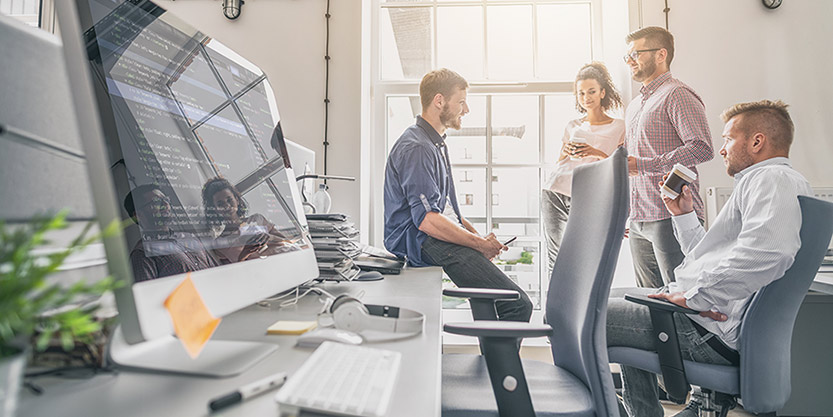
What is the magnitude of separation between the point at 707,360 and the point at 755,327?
159mm

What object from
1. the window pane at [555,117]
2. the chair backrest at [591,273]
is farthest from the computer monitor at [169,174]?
the window pane at [555,117]

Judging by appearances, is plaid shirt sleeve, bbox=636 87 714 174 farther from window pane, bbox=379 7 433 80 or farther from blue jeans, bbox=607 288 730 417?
window pane, bbox=379 7 433 80

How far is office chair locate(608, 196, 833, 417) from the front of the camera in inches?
45.0

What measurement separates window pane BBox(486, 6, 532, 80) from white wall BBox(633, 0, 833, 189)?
69 centimetres

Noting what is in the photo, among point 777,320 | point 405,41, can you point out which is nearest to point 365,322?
point 777,320

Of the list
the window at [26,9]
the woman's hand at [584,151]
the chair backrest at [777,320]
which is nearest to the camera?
the chair backrest at [777,320]

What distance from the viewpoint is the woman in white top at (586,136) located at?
2383mm

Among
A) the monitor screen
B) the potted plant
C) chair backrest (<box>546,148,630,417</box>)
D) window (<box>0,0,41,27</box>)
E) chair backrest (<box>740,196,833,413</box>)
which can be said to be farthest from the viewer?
window (<box>0,0,41,27</box>)

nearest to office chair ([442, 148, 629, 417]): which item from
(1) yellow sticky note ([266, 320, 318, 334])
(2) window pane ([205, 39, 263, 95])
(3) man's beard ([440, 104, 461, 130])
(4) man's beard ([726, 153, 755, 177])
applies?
(1) yellow sticky note ([266, 320, 318, 334])

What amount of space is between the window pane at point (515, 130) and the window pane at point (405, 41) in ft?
1.83

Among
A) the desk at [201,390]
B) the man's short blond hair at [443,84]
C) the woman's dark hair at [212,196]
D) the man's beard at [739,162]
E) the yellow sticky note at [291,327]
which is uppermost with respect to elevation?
the man's short blond hair at [443,84]

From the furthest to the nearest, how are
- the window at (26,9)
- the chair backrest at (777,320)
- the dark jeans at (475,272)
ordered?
the window at (26,9), the dark jeans at (475,272), the chair backrest at (777,320)

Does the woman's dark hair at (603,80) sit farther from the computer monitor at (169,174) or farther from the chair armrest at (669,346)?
the computer monitor at (169,174)

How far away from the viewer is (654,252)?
6.99ft
